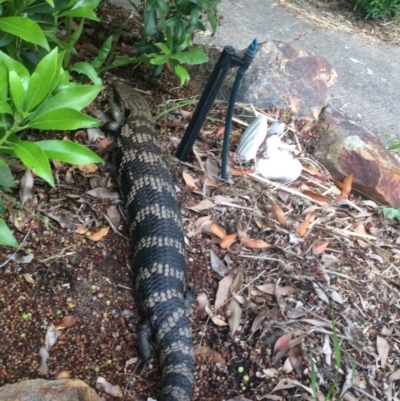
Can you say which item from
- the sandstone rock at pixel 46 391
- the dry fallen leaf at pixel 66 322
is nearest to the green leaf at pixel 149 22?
the dry fallen leaf at pixel 66 322

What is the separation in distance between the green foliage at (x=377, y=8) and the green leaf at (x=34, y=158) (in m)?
5.46

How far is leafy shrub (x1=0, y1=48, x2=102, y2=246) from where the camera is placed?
6.41 feet

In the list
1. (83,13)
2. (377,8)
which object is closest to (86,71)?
(83,13)

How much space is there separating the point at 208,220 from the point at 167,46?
1.23 m

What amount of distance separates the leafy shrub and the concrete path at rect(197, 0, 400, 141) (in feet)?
9.55

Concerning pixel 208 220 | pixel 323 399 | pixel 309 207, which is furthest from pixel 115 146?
pixel 323 399

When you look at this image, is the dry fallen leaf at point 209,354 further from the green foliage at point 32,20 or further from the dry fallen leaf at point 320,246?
the green foliage at point 32,20

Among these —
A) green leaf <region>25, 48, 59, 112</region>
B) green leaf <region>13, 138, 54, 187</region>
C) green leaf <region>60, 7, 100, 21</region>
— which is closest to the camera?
green leaf <region>13, 138, 54, 187</region>

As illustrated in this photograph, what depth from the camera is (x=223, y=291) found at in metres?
2.88

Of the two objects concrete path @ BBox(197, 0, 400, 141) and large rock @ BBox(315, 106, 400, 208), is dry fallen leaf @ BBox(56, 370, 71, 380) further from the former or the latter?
concrete path @ BBox(197, 0, 400, 141)

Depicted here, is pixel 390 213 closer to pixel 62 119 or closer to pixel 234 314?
pixel 234 314

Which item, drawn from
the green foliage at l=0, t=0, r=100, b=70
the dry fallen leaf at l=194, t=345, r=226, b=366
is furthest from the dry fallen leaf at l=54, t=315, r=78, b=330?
the green foliage at l=0, t=0, r=100, b=70

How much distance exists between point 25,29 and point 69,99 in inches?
13.7

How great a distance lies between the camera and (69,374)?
2412 mm
